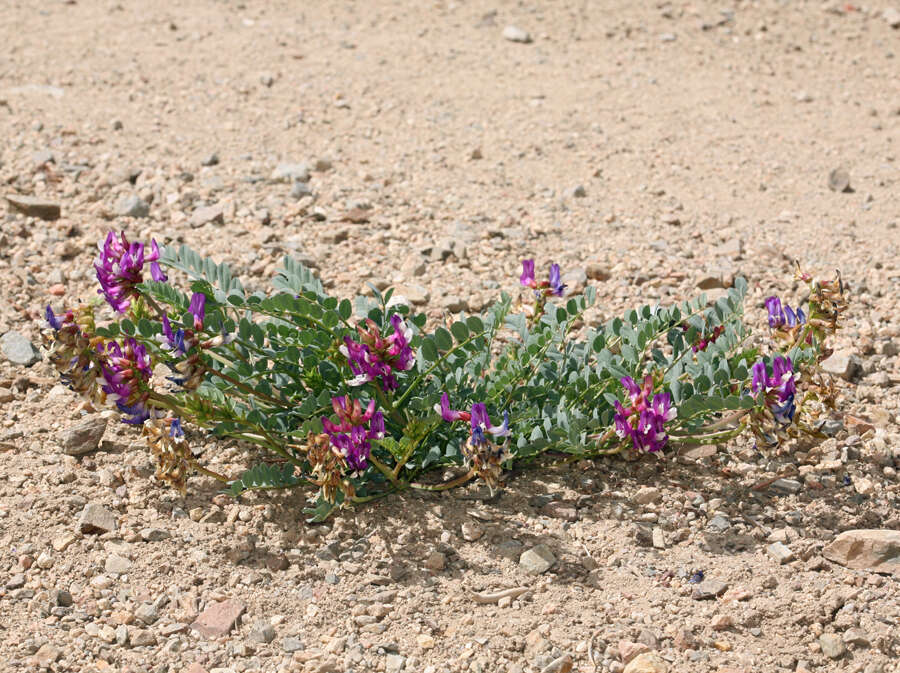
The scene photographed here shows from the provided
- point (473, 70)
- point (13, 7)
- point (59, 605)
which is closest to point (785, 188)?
point (473, 70)

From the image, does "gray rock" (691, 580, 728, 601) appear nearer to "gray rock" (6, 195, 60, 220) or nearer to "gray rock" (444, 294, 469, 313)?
"gray rock" (444, 294, 469, 313)

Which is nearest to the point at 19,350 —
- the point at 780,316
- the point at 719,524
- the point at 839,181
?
the point at 719,524

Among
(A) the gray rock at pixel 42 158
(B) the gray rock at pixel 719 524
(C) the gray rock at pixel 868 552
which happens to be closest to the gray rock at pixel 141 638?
(B) the gray rock at pixel 719 524

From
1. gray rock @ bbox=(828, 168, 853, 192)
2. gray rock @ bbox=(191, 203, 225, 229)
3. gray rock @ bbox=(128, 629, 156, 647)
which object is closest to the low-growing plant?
gray rock @ bbox=(128, 629, 156, 647)

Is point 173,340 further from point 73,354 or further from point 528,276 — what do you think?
point 528,276

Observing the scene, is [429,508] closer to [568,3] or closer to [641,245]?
[641,245]
